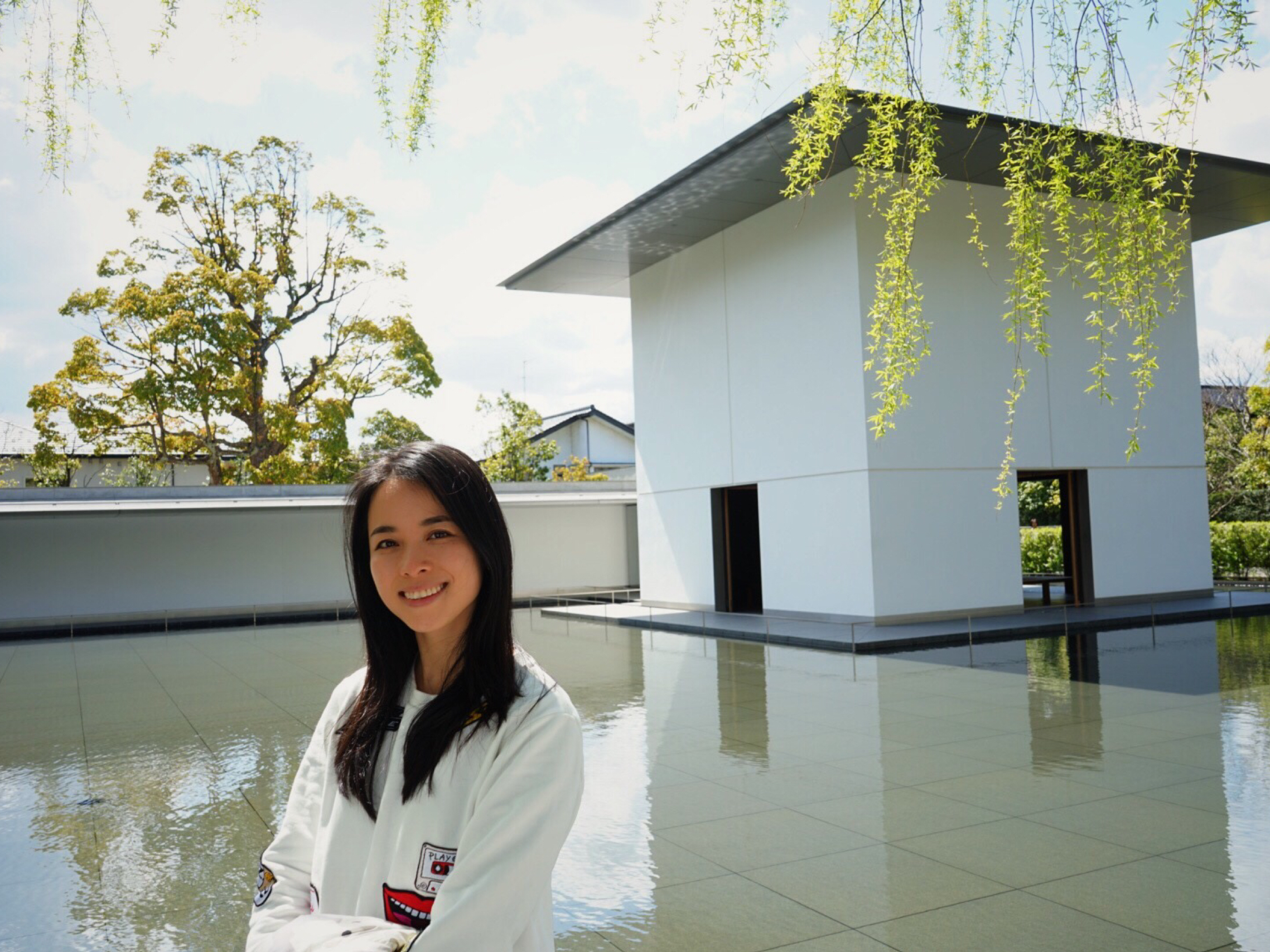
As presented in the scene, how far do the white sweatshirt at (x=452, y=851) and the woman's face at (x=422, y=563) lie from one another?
0.49 ft

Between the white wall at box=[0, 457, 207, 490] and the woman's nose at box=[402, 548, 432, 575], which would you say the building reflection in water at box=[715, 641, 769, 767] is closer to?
the woman's nose at box=[402, 548, 432, 575]

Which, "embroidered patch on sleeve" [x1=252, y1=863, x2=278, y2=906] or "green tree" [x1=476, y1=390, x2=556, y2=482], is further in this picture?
"green tree" [x1=476, y1=390, x2=556, y2=482]

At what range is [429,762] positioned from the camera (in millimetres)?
1684

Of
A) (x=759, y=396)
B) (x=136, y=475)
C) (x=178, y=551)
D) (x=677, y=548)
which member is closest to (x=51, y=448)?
(x=178, y=551)

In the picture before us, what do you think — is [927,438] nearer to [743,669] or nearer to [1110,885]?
[743,669]

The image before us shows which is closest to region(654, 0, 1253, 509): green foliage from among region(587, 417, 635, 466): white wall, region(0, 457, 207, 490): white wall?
region(0, 457, 207, 490): white wall

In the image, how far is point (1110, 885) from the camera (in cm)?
438

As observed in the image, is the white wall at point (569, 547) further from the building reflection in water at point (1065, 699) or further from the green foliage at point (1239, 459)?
the green foliage at point (1239, 459)

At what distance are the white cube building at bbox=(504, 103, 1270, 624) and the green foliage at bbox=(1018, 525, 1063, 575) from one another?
7.30 meters

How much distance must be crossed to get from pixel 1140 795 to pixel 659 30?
498 cm

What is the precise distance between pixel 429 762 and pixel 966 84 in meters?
2.97

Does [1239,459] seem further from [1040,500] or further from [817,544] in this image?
[817,544]

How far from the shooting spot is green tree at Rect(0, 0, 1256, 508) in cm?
309

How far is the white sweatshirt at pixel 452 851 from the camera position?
5.05ft
